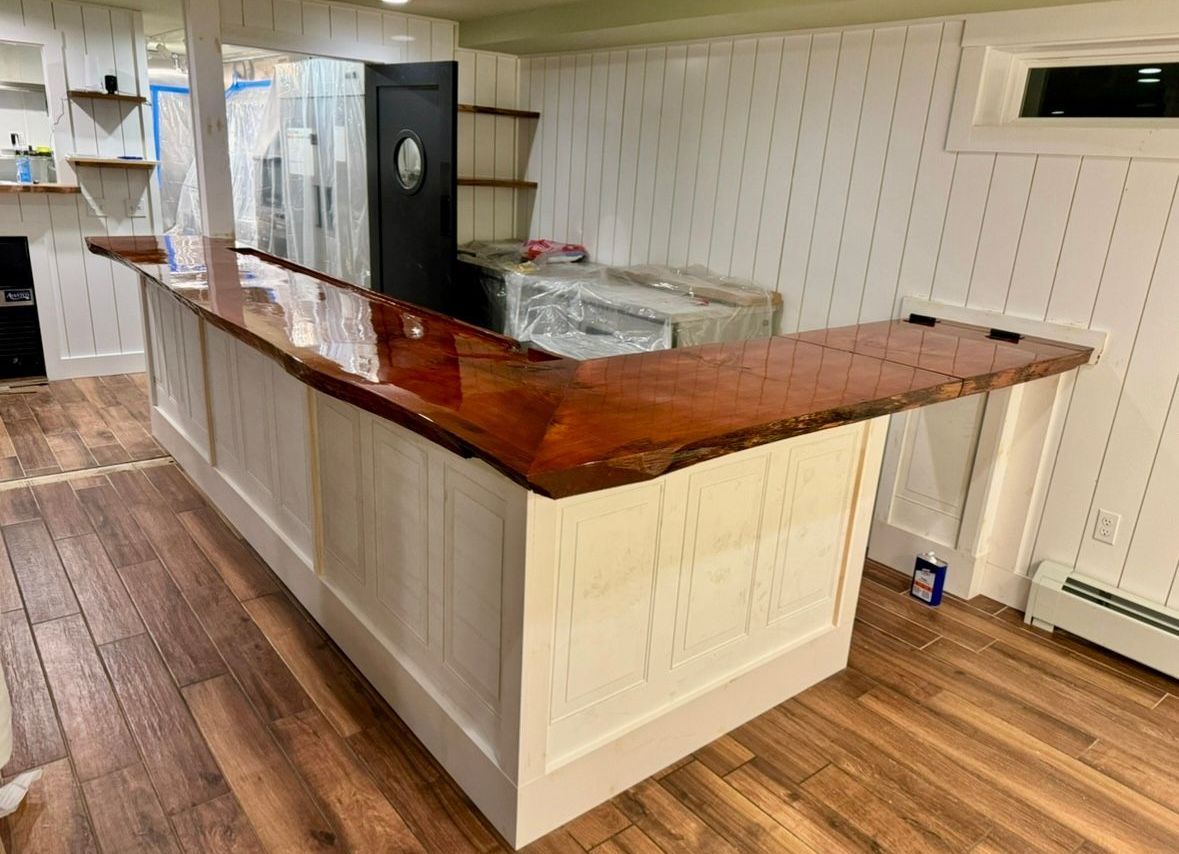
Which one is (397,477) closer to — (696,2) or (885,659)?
(885,659)

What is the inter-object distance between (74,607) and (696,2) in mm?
2937

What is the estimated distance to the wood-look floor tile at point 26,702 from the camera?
1.84 metres

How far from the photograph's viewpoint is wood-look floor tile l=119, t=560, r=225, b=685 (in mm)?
2174

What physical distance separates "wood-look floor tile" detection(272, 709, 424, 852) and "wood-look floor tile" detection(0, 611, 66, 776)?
0.51 meters

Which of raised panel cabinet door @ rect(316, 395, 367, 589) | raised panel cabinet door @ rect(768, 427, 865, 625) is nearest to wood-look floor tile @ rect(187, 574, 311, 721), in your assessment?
raised panel cabinet door @ rect(316, 395, 367, 589)

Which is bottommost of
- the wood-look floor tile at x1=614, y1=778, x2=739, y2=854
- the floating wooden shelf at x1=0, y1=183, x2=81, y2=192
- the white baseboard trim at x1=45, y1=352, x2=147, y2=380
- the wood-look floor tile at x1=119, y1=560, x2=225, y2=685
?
the wood-look floor tile at x1=119, y1=560, x2=225, y2=685

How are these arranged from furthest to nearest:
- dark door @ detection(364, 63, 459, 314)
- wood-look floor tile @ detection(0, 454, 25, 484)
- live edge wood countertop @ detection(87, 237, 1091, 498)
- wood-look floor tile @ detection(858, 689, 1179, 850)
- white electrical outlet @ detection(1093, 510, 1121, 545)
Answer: dark door @ detection(364, 63, 459, 314)
wood-look floor tile @ detection(0, 454, 25, 484)
white electrical outlet @ detection(1093, 510, 1121, 545)
wood-look floor tile @ detection(858, 689, 1179, 850)
live edge wood countertop @ detection(87, 237, 1091, 498)

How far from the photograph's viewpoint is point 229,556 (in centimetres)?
278

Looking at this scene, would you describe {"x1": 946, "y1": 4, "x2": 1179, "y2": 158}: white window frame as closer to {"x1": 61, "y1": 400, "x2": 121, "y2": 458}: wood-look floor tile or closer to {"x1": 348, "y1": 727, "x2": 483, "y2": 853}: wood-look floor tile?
{"x1": 348, "y1": 727, "x2": 483, "y2": 853}: wood-look floor tile

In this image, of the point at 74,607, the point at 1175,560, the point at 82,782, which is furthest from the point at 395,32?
the point at 1175,560

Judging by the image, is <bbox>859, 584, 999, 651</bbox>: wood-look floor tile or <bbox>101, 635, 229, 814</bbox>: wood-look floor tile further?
<bbox>859, 584, 999, 651</bbox>: wood-look floor tile

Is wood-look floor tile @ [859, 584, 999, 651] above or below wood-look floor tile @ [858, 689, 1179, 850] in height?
above

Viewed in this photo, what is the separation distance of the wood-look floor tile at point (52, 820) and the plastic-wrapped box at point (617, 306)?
2197mm

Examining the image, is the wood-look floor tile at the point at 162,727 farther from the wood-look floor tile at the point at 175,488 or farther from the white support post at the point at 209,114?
the white support post at the point at 209,114
